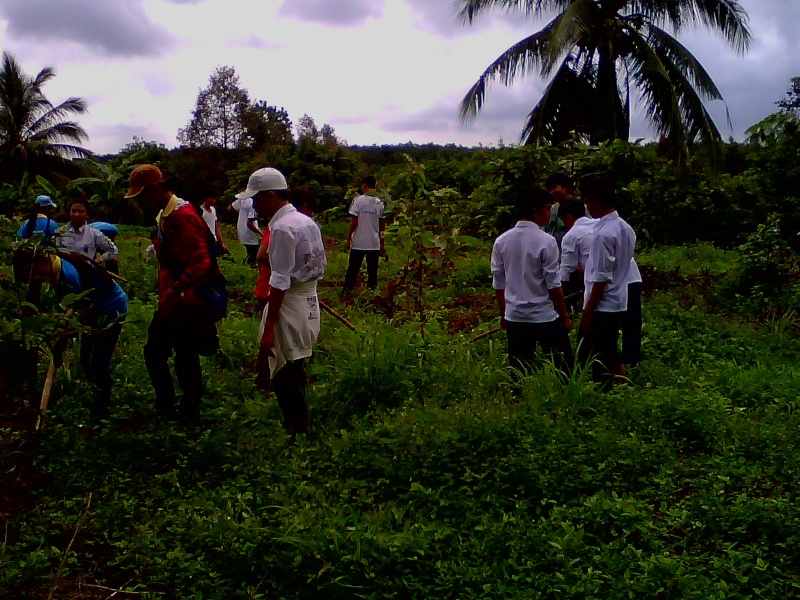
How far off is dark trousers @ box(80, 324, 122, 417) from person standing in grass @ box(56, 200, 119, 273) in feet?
1.90

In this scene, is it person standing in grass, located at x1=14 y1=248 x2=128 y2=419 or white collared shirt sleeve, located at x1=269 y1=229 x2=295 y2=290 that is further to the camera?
person standing in grass, located at x1=14 y1=248 x2=128 y2=419

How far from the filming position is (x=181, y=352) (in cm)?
474

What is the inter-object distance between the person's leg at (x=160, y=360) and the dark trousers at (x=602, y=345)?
2664 millimetres

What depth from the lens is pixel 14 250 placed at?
366cm

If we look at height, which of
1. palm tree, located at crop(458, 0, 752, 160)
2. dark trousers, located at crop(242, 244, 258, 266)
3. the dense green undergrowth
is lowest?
the dense green undergrowth

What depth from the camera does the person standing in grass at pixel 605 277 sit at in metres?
4.95

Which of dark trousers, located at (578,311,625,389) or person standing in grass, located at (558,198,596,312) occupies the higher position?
person standing in grass, located at (558,198,596,312)

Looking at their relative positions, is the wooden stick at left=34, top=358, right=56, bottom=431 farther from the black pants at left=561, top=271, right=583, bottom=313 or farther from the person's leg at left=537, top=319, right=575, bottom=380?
the black pants at left=561, top=271, right=583, bottom=313

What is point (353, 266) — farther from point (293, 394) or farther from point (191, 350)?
point (293, 394)

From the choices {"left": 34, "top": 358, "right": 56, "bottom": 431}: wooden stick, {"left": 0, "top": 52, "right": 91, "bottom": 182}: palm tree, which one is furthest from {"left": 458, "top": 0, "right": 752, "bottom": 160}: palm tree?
{"left": 0, "top": 52, "right": 91, "bottom": 182}: palm tree

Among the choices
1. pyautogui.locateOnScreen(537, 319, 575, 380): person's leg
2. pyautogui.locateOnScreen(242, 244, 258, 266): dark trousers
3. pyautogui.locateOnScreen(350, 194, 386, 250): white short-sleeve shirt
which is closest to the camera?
pyautogui.locateOnScreen(537, 319, 575, 380): person's leg

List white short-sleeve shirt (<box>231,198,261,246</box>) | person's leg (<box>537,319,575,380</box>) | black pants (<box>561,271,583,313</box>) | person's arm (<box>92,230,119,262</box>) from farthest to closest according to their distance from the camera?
1. white short-sleeve shirt (<box>231,198,261,246</box>)
2. black pants (<box>561,271,583,313</box>)
3. person's arm (<box>92,230,119,262</box>)
4. person's leg (<box>537,319,575,380</box>)

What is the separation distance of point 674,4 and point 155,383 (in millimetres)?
12369

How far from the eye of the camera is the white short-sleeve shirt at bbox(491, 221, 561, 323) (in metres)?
4.89
